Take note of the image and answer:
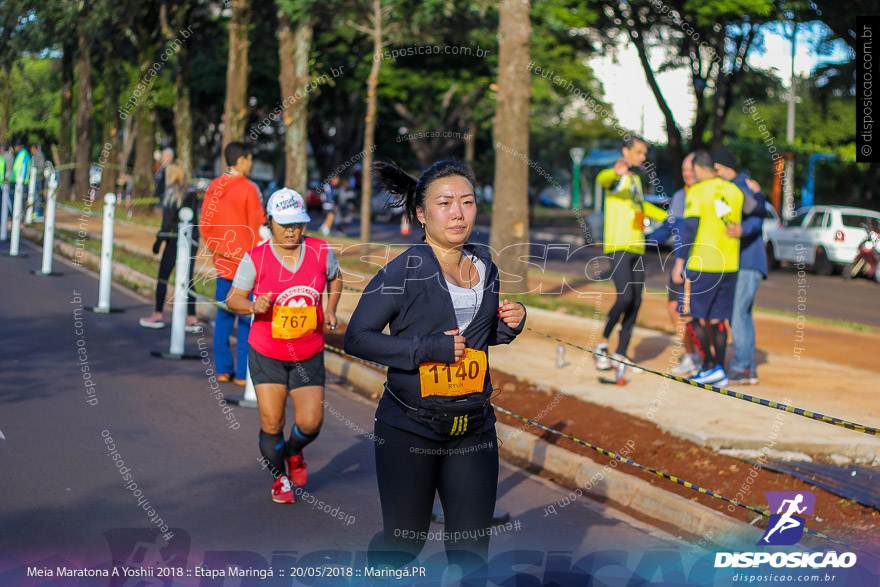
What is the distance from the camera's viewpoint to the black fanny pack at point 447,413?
3.74 metres

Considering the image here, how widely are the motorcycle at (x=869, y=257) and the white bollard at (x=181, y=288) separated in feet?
59.9

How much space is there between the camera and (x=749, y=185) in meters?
9.51

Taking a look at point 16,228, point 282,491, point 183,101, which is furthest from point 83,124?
point 282,491

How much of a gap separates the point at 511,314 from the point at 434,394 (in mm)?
447

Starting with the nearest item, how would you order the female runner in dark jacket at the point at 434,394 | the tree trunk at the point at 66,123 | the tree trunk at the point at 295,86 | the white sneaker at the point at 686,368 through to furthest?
the female runner in dark jacket at the point at 434,394, the white sneaker at the point at 686,368, the tree trunk at the point at 295,86, the tree trunk at the point at 66,123

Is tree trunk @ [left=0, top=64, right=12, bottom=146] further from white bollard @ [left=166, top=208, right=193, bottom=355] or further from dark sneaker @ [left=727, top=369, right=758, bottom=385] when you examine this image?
dark sneaker @ [left=727, top=369, right=758, bottom=385]

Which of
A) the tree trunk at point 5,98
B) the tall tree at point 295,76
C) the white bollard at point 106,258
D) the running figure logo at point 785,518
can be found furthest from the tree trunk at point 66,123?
the running figure logo at point 785,518

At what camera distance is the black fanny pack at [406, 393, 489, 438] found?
3736mm

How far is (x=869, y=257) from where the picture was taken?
936 inches

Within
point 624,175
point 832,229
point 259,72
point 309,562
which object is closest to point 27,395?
point 309,562

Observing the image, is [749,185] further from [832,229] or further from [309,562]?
[832,229]

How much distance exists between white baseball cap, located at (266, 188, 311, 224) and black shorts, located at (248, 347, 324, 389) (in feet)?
2.51

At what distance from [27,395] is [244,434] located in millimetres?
1896

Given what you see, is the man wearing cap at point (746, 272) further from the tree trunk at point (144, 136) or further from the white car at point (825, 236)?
the tree trunk at point (144, 136)
